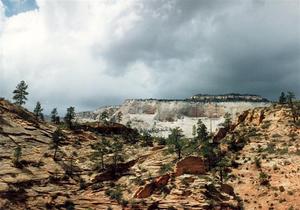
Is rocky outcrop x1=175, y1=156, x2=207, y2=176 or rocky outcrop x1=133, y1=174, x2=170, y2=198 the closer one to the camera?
rocky outcrop x1=133, y1=174, x2=170, y2=198

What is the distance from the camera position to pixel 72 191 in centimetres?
9000

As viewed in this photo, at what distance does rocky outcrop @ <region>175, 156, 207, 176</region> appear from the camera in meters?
92.5

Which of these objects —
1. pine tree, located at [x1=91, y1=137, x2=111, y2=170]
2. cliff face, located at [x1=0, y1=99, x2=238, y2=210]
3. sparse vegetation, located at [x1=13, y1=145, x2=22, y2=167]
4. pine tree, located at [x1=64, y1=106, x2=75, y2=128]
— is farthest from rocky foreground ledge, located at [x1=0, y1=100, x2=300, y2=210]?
pine tree, located at [x1=64, y1=106, x2=75, y2=128]

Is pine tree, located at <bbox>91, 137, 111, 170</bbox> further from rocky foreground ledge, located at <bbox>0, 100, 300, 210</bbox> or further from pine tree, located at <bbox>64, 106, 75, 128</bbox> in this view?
pine tree, located at <bbox>64, 106, 75, 128</bbox>

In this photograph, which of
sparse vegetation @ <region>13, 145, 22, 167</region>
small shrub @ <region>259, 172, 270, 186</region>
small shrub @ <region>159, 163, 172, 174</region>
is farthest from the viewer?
small shrub @ <region>159, 163, 172, 174</region>

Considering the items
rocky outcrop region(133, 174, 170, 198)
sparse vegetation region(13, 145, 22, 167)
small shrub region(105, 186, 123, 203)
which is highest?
sparse vegetation region(13, 145, 22, 167)

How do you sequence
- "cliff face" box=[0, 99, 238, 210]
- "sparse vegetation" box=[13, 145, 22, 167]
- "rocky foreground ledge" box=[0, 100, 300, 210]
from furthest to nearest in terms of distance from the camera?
1. "sparse vegetation" box=[13, 145, 22, 167]
2. "rocky foreground ledge" box=[0, 100, 300, 210]
3. "cliff face" box=[0, 99, 238, 210]

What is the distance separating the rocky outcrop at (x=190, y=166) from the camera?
3642 inches

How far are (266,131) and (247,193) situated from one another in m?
30.2

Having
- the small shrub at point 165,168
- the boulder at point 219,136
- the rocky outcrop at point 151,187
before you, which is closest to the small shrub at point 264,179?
the rocky outcrop at point 151,187

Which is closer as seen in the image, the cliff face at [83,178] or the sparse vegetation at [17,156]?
the cliff face at [83,178]

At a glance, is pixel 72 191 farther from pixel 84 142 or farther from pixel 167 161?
pixel 84 142

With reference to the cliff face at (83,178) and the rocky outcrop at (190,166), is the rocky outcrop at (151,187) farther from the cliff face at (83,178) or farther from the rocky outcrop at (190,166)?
the rocky outcrop at (190,166)

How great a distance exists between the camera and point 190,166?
9381cm
